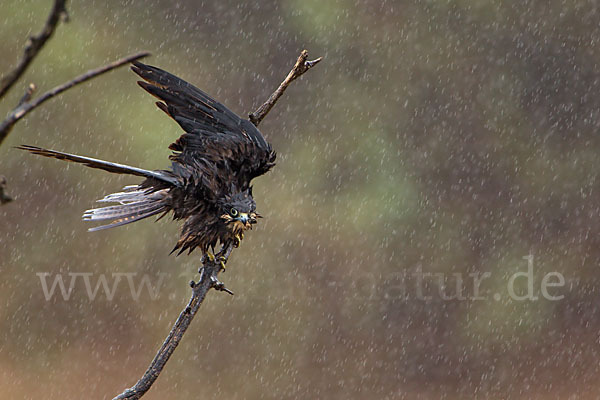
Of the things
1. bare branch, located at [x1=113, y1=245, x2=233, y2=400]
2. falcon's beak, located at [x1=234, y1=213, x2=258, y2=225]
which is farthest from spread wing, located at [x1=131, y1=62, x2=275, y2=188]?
bare branch, located at [x1=113, y1=245, x2=233, y2=400]

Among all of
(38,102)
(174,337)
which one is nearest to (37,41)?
(38,102)

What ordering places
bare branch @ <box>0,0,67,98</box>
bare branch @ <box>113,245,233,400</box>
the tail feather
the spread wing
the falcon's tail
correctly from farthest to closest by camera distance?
the spread wing < the falcon's tail < bare branch @ <box>113,245,233,400</box> < the tail feather < bare branch @ <box>0,0,67,98</box>

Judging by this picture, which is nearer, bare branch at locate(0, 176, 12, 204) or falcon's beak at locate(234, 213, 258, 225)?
bare branch at locate(0, 176, 12, 204)

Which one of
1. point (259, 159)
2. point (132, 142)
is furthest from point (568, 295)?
point (259, 159)

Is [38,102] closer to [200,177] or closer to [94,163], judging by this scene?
[94,163]

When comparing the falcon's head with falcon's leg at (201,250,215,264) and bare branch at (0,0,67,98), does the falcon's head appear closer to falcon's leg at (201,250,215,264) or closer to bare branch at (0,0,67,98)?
falcon's leg at (201,250,215,264)

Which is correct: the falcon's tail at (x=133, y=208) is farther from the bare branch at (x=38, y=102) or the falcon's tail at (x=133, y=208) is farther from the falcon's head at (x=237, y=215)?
the bare branch at (x=38, y=102)

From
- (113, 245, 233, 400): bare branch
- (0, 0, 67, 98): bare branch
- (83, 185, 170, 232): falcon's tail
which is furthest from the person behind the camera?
(83, 185, 170, 232): falcon's tail

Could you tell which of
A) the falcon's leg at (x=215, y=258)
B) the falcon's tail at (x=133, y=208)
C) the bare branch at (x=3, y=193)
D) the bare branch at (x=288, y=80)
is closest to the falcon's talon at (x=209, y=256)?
the falcon's leg at (x=215, y=258)
